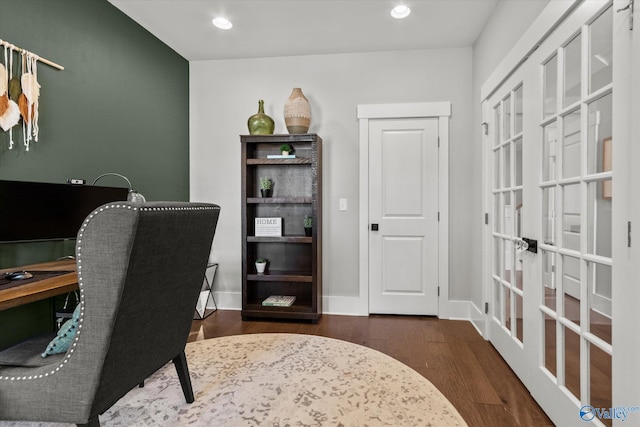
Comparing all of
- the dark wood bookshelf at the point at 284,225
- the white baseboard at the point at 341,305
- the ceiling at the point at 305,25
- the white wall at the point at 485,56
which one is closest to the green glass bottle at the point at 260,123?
the dark wood bookshelf at the point at 284,225

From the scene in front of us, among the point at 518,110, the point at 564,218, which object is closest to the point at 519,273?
the point at 564,218

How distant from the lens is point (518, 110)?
2.29 m

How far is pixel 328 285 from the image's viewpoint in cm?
370

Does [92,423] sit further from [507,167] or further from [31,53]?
[507,167]

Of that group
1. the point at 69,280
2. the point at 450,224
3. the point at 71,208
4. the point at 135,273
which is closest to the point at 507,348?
the point at 450,224

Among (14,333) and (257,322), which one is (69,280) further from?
(257,322)

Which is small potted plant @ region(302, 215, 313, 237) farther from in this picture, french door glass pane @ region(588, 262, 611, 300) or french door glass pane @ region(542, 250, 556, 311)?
french door glass pane @ region(588, 262, 611, 300)

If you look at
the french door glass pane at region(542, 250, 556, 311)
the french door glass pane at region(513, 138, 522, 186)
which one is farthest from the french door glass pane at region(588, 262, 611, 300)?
the french door glass pane at region(513, 138, 522, 186)

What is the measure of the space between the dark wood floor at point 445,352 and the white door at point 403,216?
9.4 inches

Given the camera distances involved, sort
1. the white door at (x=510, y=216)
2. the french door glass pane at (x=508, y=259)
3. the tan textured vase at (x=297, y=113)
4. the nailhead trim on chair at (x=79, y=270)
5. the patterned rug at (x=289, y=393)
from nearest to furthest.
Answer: the nailhead trim on chair at (x=79, y=270) < the patterned rug at (x=289, y=393) < the white door at (x=510, y=216) < the french door glass pane at (x=508, y=259) < the tan textured vase at (x=297, y=113)

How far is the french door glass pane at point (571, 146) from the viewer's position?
156cm

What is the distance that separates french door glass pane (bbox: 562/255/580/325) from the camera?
1557 millimetres

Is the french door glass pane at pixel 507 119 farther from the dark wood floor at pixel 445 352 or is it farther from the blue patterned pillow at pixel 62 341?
the blue patterned pillow at pixel 62 341

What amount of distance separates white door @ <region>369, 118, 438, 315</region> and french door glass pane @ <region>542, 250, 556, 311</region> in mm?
1634
